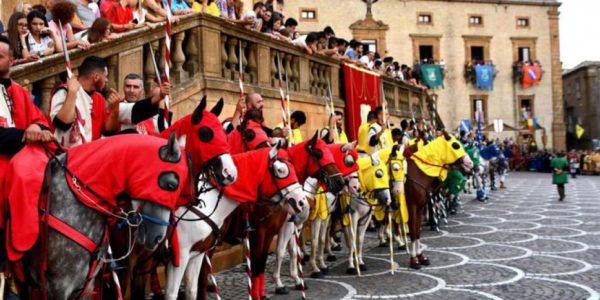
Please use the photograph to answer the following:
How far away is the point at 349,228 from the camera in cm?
1009

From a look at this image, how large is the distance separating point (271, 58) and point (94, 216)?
8948 mm

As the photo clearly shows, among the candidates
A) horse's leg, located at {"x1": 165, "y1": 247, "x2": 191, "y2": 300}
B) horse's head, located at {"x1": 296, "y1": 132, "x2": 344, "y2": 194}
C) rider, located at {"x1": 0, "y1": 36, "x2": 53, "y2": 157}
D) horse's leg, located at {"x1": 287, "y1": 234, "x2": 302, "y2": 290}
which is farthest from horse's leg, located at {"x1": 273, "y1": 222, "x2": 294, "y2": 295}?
rider, located at {"x1": 0, "y1": 36, "x2": 53, "y2": 157}

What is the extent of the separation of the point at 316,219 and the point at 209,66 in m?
3.29

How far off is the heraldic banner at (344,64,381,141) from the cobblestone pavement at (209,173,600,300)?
12.9 ft

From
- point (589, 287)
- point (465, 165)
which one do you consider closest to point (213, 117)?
point (589, 287)

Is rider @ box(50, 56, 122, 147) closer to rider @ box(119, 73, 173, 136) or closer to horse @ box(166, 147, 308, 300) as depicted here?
rider @ box(119, 73, 173, 136)

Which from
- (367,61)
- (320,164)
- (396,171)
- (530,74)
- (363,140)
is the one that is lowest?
(396,171)

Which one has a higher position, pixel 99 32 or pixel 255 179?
pixel 99 32

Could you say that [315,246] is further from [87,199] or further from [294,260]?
[87,199]

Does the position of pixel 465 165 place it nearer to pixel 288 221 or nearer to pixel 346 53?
pixel 288 221

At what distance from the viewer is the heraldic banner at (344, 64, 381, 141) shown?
54.9ft

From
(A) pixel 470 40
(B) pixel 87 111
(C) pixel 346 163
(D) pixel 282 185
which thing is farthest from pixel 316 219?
(A) pixel 470 40

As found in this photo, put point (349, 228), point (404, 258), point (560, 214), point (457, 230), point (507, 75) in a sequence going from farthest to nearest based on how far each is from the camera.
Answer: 1. point (507, 75)
2. point (560, 214)
3. point (457, 230)
4. point (404, 258)
5. point (349, 228)

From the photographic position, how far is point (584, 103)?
66.4 meters
